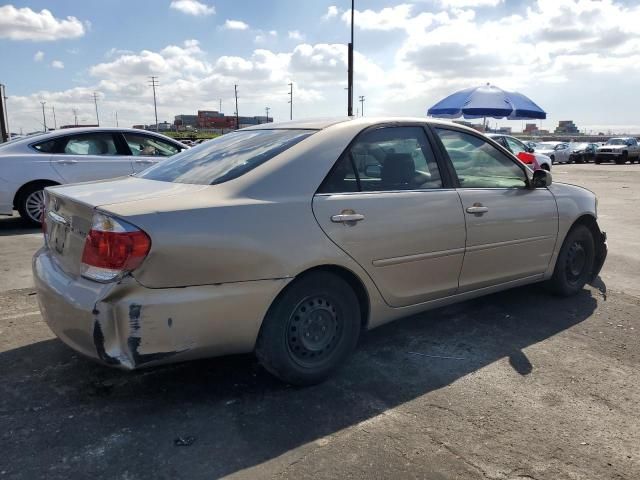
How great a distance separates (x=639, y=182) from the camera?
17.7m

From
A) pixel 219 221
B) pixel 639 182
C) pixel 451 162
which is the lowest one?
pixel 639 182

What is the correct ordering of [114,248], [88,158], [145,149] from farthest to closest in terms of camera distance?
[145,149] → [88,158] → [114,248]

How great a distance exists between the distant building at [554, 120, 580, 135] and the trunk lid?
486ft

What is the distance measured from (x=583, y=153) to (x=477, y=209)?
34003 mm

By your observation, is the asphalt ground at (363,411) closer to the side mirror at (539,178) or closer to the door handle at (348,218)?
the door handle at (348,218)

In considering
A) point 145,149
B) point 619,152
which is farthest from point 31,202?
point 619,152

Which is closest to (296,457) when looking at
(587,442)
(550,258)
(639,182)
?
(587,442)

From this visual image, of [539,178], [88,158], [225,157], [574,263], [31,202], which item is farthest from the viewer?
[88,158]

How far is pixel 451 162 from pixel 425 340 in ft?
4.25

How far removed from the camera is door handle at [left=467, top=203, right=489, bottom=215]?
374cm

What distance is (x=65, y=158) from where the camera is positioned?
8.01 meters

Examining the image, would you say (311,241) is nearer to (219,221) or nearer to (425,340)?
(219,221)

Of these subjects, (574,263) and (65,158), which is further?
(65,158)

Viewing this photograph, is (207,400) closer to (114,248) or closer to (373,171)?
(114,248)
